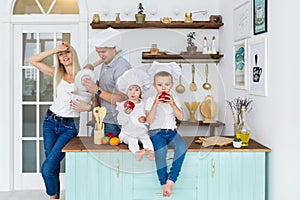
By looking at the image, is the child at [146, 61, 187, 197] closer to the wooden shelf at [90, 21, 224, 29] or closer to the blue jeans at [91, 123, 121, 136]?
the blue jeans at [91, 123, 121, 136]

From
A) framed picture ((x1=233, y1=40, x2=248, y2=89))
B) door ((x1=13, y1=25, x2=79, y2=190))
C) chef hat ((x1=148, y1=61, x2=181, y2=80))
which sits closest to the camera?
chef hat ((x1=148, y1=61, x2=181, y2=80))

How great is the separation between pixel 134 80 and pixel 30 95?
2.02 m

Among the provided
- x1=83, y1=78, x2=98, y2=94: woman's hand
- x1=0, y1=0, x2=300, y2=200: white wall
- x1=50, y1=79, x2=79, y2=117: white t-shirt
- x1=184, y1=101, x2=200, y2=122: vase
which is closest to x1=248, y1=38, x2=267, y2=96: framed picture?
x1=0, y1=0, x2=300, y2=200: white wall

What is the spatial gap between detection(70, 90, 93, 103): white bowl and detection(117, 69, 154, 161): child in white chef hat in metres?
0.40

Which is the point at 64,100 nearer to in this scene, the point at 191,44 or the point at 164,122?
the point at 164,122

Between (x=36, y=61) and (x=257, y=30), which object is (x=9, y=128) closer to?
(x=36, y=61)

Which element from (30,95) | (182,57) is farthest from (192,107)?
(30,95)

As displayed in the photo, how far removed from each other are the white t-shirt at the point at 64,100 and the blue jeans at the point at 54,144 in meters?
0.06

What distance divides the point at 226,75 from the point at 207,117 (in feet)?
1.45

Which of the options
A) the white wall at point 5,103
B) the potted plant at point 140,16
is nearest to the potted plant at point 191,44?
the potted plant at point 140,16

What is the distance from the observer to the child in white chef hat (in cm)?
268

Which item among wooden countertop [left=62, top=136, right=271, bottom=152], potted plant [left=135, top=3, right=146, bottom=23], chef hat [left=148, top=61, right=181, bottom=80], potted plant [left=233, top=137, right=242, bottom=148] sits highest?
potted plant [left=135, top=3, right=146, bottom=23]

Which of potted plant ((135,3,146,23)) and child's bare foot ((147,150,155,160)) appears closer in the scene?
child's bare foot ((147,150,155,160))

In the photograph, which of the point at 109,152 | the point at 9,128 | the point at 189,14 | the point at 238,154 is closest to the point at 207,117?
the point at 189,14
